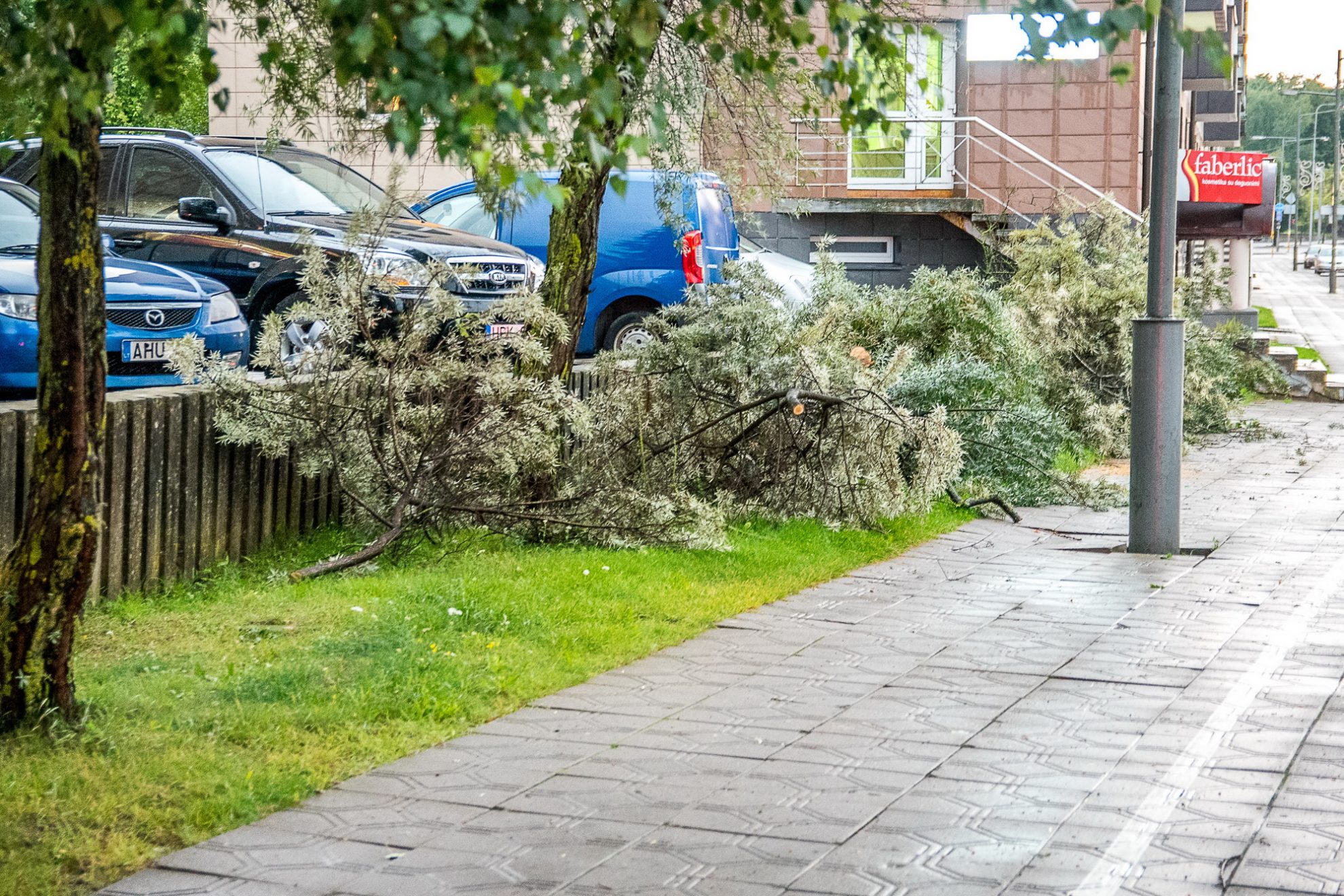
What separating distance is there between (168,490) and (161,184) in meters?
5.32

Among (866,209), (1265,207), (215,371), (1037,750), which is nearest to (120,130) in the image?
(215,371)

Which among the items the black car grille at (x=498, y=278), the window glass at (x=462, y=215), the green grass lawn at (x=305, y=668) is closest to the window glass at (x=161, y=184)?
the black car grille at (x=498, y=278)

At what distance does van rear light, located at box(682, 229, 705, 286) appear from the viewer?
45.5 ft

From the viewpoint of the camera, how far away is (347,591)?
7.18m

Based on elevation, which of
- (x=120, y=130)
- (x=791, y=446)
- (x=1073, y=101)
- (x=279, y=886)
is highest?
(x=1073, y=101)

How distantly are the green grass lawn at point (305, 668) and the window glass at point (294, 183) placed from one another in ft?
14.7

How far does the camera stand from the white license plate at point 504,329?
338 inches

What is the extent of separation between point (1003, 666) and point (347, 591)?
298 centimetres

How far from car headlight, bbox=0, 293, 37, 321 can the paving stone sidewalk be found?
13.5ft

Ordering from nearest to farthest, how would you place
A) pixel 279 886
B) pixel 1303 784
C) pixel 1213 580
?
pixel 279 886
pixel 1303 784
pixel 1213 580

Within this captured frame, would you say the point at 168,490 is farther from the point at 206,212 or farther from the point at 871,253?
the point at 871,253

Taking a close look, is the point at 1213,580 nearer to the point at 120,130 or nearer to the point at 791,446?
the point at 791,446

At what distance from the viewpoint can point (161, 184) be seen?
11930 millimetres

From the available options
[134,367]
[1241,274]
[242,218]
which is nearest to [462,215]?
[242,218]
